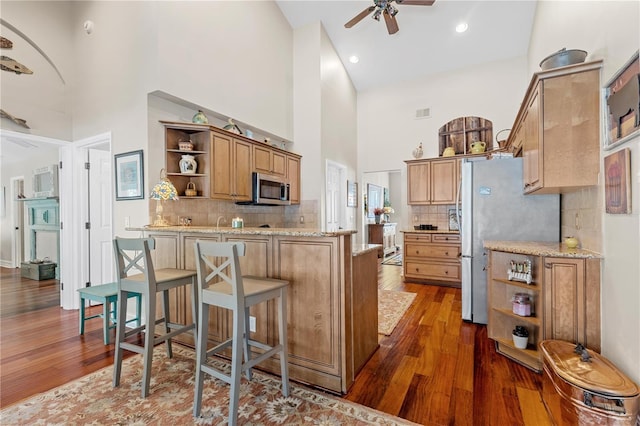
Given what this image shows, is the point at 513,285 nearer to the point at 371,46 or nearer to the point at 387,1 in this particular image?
the point at 387,1

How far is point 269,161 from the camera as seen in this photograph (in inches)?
173

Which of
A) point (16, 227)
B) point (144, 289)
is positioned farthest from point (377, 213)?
point (16, 227)

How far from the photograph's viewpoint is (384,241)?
317 inches

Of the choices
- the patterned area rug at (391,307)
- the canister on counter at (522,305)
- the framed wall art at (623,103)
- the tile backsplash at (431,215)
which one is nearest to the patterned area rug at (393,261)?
the tile backsplash at (431,215)

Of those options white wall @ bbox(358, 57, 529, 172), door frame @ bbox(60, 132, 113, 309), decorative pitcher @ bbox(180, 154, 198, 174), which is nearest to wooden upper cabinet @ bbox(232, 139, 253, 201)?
decorative pitcher @ bbox(180, 154, 198, 174)

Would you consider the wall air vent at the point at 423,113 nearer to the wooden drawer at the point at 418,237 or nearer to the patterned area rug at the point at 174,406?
the wooden drawer at the point at 418,237

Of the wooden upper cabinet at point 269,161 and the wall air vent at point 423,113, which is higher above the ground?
the wall air vent at point 423,113

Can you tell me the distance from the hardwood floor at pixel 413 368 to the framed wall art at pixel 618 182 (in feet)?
4.29

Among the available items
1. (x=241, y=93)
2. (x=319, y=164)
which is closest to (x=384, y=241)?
(x=319, y=164)

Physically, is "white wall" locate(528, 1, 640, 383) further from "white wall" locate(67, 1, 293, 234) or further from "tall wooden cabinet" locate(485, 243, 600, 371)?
"white wall" locate(67, 1, 293, 234)

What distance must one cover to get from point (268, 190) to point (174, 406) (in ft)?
9.19

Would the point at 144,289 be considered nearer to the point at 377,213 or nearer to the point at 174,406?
the point at 174,406

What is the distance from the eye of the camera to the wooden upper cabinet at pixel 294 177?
4902mm

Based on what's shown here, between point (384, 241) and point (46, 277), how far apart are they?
7.40 metres
